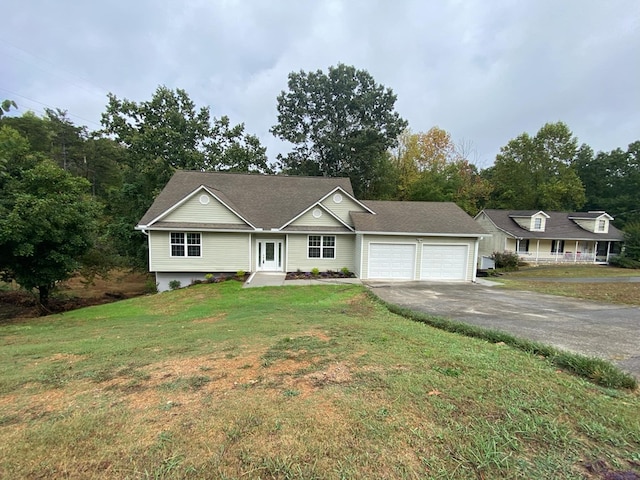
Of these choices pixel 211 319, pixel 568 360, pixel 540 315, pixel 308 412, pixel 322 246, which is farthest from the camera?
pixel 322 246

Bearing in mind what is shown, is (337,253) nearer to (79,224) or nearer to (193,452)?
(79,224)

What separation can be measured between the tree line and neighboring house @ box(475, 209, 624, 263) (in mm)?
4079

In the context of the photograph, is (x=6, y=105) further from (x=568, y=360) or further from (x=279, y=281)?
(x=568, y=360)

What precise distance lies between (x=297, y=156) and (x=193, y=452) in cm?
3333

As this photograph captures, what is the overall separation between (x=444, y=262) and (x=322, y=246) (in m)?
6.78

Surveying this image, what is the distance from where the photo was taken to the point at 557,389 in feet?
12.4

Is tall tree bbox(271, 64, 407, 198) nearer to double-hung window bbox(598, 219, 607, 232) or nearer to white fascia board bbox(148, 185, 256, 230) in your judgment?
white fascia board bbox(148, 185, 256, 230)

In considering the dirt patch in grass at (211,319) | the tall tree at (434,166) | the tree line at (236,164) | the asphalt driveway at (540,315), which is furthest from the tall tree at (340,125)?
the dirt patch in grass at (211,319)

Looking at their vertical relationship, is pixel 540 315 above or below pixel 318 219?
below

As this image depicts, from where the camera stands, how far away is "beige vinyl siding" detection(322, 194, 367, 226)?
61.0ft

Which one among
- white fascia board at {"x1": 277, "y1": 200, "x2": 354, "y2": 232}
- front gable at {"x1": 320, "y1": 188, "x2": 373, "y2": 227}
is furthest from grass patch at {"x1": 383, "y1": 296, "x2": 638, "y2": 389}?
front gable at {"x1": 320, "y1": 188, "x2": 373, "y2": 227}

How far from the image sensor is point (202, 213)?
656 inches

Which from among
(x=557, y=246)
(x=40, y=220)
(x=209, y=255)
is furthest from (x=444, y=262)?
(x=557, y=246)

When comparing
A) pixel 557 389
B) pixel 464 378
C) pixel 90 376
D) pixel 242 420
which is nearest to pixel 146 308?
pixel 90 376
